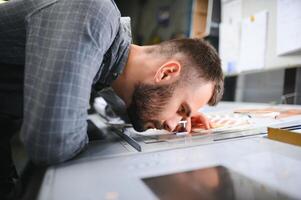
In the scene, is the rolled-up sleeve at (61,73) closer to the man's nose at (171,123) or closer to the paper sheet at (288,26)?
the man's nose at (171,123)

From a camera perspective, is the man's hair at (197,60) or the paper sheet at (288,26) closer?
the man's hair at (197,60)

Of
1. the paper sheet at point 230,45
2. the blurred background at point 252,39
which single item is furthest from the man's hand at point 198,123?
the paper sheet at point 230,45

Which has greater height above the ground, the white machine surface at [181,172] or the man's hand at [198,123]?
the man's hand at [198,123]

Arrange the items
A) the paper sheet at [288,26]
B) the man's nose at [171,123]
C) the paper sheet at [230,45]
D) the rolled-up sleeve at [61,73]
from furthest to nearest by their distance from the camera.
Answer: the paper sheet at [230,45] → the paper sheet at [288,26] → the man's nose at [171,123] → the rolled-up sleeve at [61,73]

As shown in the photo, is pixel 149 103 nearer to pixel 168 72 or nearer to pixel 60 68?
pixel 168 72

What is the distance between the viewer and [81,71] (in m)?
0.59

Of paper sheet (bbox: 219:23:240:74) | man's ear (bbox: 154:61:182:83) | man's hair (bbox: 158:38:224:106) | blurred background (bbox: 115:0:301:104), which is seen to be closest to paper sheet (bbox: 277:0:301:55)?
blurred background (bbox: 115:0:301:104)

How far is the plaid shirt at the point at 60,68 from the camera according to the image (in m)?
0.55

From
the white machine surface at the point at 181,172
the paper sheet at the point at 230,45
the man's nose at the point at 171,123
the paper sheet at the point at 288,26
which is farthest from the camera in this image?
the paper sheet at the point at 230,45

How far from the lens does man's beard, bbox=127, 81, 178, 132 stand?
806mm

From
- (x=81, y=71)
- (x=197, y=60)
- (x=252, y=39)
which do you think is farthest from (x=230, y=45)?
(x=81, y=71)

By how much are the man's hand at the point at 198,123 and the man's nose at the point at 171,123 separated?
44 mm

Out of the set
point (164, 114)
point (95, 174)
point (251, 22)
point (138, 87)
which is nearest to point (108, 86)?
point (138, 87)

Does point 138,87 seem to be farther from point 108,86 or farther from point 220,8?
point 220,8
